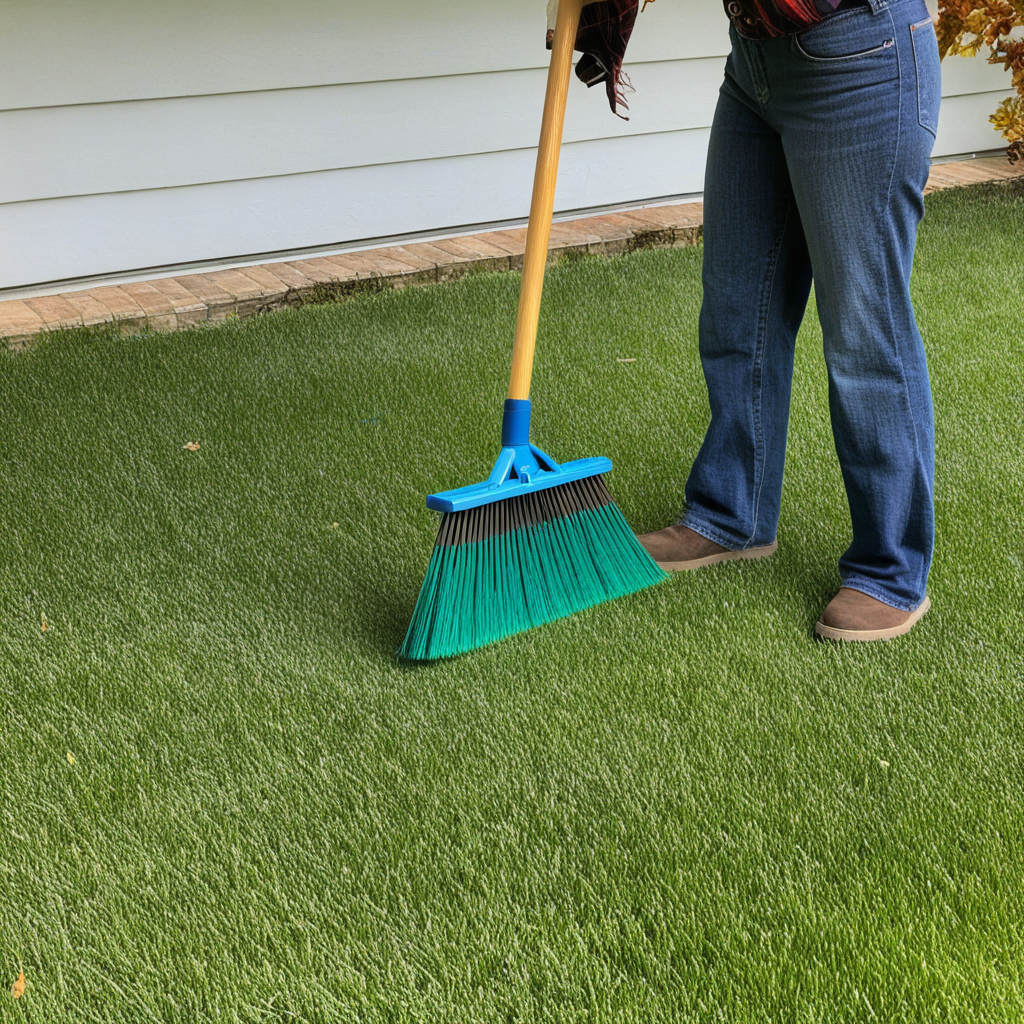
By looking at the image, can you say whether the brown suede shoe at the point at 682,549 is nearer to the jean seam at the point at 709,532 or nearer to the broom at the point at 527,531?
the jean seam at the point at 709,532

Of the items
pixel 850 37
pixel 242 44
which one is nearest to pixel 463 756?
pixel 850 37

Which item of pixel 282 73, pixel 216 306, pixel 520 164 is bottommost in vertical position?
pixel 216 306

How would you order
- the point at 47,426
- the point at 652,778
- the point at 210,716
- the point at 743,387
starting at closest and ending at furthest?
the point at 652,778, the point at 210,716, the point at 743,387, the point at 47,426

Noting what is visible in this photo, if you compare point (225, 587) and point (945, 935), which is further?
point (225, 587)

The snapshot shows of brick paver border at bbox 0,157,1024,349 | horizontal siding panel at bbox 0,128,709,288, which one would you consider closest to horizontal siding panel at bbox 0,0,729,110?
horizontal siding panel at bbox 0,128,709,288

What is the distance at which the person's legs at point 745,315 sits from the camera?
2180 millimetres

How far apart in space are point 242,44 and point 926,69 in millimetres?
3464

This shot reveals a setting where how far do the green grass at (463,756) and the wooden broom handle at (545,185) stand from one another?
0.55 meters

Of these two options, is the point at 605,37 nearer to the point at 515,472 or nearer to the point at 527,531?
the point at 515,472

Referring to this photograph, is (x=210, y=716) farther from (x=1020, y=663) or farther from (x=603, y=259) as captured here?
(x=603, y=259)

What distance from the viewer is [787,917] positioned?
1.49 meters

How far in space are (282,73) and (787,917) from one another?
4211 mm

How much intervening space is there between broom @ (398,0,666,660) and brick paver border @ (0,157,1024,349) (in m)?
2.48

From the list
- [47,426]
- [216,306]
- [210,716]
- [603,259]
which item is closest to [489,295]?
[603,259]
